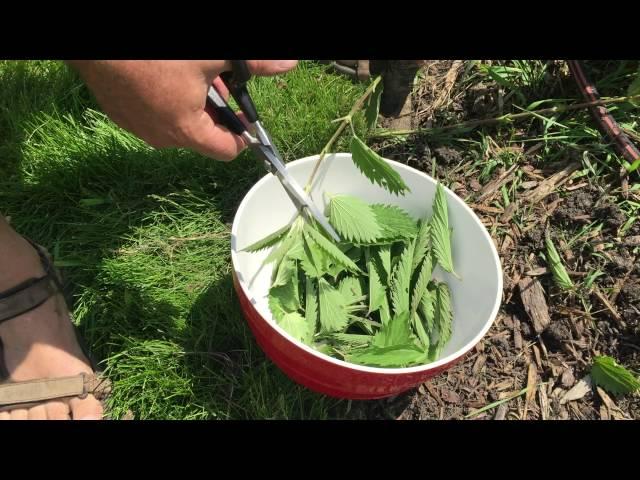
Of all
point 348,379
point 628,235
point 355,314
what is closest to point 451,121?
point 628,235

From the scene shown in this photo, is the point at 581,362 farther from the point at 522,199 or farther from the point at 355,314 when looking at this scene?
the point at 355,314

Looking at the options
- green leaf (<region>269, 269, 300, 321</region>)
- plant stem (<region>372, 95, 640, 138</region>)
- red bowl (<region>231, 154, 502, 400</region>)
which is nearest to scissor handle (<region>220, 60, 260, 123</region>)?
red bowl (<region>231, 154, 502, 400</region>)

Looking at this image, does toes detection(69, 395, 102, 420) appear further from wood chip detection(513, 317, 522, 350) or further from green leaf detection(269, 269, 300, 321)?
wood chip detection(513, 317, 522, 350)

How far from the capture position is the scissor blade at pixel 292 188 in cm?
116

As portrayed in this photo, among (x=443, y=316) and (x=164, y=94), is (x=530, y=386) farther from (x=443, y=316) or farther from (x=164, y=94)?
(x=164, y=94)

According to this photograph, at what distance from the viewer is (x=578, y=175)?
5.34ft

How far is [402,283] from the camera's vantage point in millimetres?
1315

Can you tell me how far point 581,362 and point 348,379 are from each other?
719 millimetres

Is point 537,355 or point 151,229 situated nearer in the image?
point 537,355

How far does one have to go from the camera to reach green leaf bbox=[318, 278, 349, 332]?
127 centimetres

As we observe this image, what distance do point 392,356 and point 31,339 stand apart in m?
0.95

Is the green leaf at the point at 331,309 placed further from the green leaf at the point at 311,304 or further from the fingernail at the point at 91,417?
the fingernail at the point at 91,417

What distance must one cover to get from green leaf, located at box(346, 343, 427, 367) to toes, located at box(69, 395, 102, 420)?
704mm

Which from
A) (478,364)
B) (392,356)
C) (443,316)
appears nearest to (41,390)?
(392,356)
